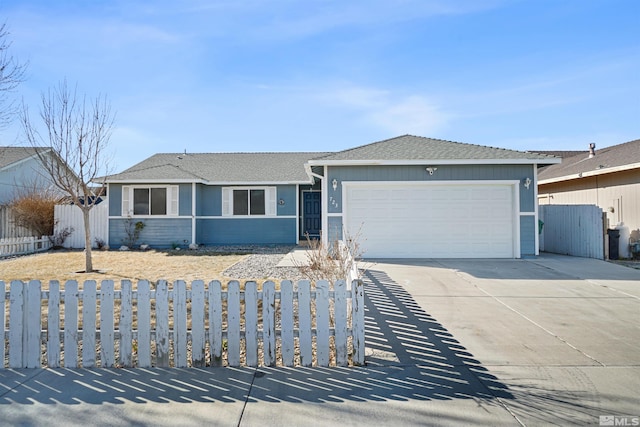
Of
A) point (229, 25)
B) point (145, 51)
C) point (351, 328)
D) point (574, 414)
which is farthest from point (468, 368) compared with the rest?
point (145, 51)

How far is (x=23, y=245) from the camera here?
13875mm

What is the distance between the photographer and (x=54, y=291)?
11.4 feet

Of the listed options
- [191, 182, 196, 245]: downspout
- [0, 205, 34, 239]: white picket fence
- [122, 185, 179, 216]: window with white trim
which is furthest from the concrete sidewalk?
[0, 205, 34, 239]: white picket fence

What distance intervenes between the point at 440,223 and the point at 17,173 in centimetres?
2110

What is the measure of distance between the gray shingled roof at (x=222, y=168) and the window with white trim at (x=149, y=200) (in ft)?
1.84

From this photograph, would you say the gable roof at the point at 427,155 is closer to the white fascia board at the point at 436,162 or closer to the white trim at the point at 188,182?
the white fascia board at the point at 436,162

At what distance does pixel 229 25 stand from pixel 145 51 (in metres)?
2.48

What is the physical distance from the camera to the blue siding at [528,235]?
11.0m

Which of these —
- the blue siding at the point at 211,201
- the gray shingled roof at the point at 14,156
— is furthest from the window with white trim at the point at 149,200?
the gray shingled roof at the point at 14,156

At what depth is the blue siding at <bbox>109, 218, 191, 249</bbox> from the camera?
15.2 meters

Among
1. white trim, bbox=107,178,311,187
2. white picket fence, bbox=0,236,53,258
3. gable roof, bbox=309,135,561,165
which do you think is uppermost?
gable roof, bbox=309,135,561,165

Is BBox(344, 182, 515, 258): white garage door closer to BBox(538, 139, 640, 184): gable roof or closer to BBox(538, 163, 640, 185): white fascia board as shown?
BBox(538, 163, 640, 185): white fascia board

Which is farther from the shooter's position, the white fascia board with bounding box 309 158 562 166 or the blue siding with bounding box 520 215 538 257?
the blue siding with bounding box 520 215 538 257

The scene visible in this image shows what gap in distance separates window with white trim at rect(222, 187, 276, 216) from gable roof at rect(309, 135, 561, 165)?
5475mm
